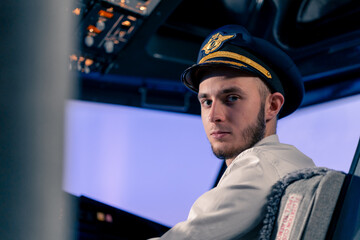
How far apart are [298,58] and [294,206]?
224cm

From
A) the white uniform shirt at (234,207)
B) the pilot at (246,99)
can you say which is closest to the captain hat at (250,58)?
the pilot at (246,99)

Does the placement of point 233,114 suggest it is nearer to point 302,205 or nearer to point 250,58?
point 250,58

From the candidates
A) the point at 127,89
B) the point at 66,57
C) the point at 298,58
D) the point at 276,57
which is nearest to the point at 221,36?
the point at 276,57

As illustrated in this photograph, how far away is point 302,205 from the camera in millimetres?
679

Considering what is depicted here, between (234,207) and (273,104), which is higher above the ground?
(273,104)

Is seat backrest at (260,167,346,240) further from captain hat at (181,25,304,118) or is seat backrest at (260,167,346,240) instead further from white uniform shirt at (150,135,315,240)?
captain hat at (181,25,304,118)

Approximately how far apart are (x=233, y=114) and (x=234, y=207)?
0.34 metres

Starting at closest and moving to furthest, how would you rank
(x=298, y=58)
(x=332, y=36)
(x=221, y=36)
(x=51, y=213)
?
(x=51, y=213) < (x=221, y=36) < (x=332, y=36) < (x=298, y=58)

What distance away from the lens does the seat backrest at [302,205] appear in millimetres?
656

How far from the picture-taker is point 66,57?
0.68 feet

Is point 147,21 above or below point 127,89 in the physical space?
above

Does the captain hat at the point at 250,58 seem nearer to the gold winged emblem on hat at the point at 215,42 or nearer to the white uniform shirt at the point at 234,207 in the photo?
the gold winged emblem on hat at the point at 215,42

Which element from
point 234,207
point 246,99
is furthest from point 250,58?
point 234,207

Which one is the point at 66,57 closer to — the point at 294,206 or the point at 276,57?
the point at 294,206
